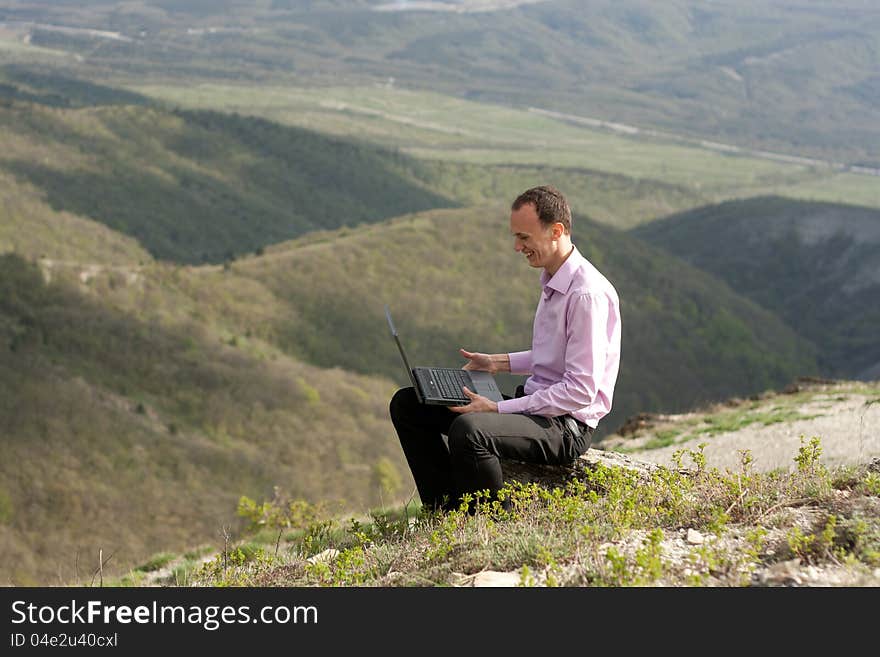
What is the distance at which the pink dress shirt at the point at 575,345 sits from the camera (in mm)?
6531

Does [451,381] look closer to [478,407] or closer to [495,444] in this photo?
[478,407]

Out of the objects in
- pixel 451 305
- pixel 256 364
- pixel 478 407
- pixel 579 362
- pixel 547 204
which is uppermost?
pixel 547 204

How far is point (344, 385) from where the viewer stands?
121ft

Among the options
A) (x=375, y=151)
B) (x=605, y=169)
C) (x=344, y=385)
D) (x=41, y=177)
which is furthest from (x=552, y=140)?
(x=344, y=385)

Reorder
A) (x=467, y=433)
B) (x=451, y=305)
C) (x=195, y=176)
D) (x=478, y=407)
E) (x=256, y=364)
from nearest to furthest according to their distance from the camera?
(x=467, y=433) → (x=478, y=407) → (x=256, y=364) → (x=451, y=305) → (x=195, y=176)

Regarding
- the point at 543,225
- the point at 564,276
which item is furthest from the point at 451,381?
the point at 543,225

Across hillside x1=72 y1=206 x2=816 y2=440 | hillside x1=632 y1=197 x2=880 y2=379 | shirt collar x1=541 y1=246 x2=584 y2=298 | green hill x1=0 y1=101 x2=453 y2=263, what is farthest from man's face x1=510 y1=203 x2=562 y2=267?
hillside x1=632 y1=197 x2=880 y2=379

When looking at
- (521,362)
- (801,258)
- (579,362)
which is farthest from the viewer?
(801,258)

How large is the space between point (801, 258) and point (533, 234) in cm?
9118

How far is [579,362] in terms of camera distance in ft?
21.5

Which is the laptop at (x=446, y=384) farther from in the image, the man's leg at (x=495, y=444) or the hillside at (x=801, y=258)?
the hillside at (x=801, y=258)

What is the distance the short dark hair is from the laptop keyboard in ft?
3.89

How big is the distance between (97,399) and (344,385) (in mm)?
10664

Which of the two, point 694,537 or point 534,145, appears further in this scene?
point 534,145
